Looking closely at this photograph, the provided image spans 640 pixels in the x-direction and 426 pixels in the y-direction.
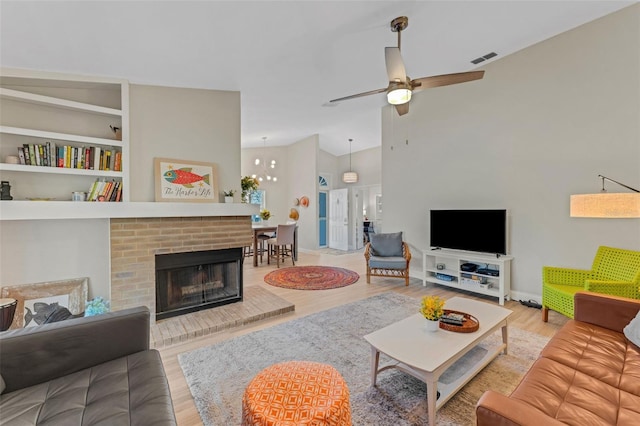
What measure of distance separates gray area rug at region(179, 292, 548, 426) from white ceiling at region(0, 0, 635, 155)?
2865 millimetres

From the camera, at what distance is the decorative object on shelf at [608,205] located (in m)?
2.39

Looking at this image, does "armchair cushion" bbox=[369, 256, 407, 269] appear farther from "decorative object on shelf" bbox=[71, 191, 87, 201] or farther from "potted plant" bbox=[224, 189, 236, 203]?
"decorative object on shelf" bbox=[71, 191, 87, 201]

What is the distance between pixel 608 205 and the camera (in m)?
2.50

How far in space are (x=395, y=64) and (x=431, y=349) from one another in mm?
2235

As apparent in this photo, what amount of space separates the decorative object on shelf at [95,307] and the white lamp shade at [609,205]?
4.98 meters

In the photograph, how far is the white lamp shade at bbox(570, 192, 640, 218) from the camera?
2389mm

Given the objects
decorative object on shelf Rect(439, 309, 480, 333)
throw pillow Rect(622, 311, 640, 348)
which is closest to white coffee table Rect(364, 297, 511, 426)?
decorative object on shelf Rect(439, 309, 480, 333)

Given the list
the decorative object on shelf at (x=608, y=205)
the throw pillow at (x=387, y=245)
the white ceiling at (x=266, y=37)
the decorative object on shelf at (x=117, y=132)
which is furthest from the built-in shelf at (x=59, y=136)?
the decorative object on shelf at (x=608, y=205)

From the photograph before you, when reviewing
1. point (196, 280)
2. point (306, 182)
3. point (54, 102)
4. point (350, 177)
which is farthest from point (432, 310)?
point (350, 177)

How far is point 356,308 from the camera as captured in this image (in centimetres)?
353

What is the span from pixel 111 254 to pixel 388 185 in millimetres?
4569

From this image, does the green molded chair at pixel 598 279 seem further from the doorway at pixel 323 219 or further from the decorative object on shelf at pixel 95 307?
the doorway at pixel 323 219

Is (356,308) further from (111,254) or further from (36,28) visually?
(36,28)

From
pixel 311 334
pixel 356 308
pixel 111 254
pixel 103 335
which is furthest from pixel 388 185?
pixel 103 335
